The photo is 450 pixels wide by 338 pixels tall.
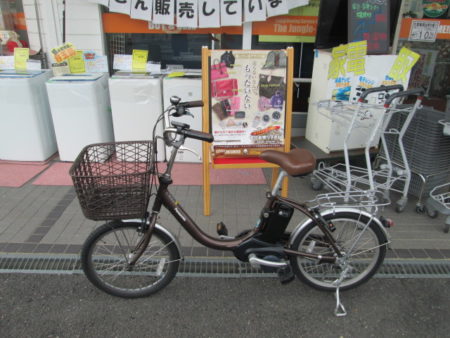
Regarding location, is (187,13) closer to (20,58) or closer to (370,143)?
(20,58)

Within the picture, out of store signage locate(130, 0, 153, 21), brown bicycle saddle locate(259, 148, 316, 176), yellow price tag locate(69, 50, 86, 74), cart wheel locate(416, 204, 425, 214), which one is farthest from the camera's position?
yellow price tag locate(69, 50, 86, 74)

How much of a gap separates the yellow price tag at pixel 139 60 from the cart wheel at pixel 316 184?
2.97 metres

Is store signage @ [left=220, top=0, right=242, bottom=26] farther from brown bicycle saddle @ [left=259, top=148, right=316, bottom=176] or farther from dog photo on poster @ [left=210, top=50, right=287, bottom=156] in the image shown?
brown bicycle saddle @ [left=259, top=148, right=316, bottom=176]

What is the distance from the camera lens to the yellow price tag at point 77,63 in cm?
526

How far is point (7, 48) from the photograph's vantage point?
568 cm

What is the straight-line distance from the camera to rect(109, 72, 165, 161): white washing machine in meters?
4.94

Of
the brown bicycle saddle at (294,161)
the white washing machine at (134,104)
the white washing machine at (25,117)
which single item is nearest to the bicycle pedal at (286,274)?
the brown bicycle saddle at (294,161)

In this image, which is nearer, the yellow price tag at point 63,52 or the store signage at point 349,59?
the store signage at point 349,59

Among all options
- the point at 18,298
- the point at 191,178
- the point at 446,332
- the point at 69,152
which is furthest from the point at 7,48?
the point at 446,332

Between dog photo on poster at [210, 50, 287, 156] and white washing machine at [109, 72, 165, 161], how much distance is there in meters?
1.65

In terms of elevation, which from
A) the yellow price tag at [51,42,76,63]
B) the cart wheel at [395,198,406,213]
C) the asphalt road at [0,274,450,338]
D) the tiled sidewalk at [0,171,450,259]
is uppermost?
the yellow price tag at [51,42,76,63]

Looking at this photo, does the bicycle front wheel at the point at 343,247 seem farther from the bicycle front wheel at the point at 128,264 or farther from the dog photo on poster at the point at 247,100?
the dog photo on poster at the point at 247,100

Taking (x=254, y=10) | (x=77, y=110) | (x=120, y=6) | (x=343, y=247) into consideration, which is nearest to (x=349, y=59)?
(x=254, y=10)

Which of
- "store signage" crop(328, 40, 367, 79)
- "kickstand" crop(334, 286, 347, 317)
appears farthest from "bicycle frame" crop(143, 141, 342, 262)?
"store signage" crop(328, 40, 367, 79)
